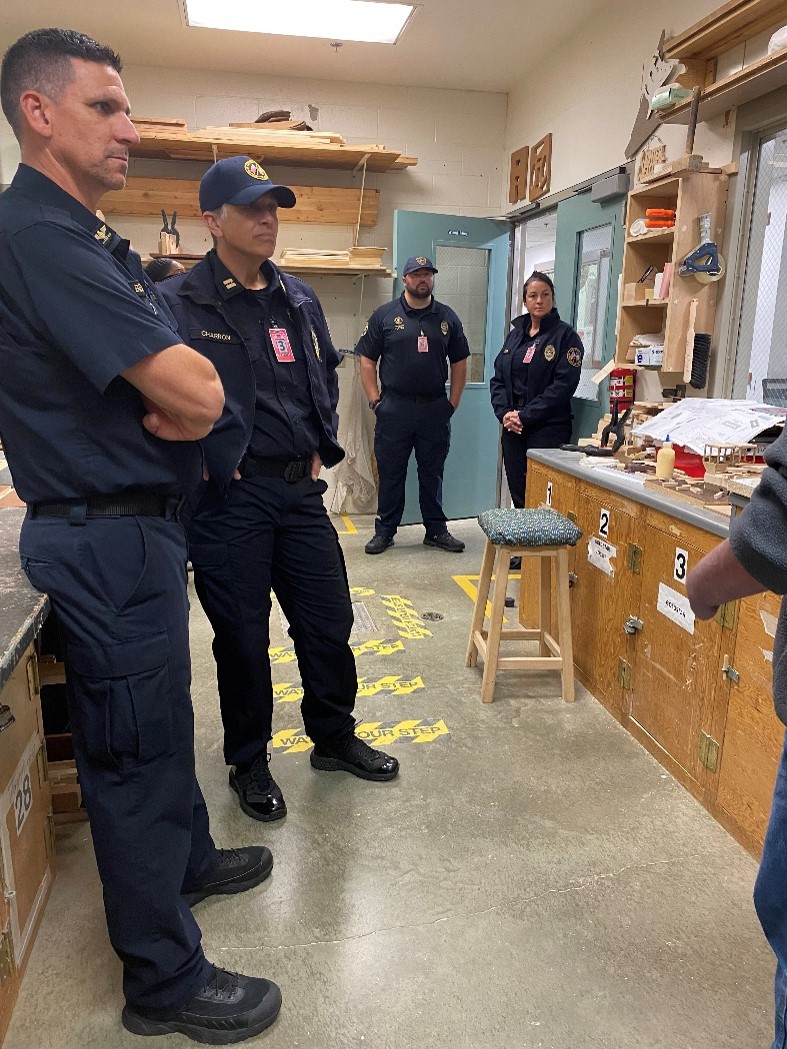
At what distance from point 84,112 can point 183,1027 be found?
167cm

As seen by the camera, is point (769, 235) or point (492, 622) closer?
point (492, 622)

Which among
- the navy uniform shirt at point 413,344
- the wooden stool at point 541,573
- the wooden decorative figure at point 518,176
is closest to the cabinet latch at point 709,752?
the wooden stool at point 541,573

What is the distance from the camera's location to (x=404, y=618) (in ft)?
12.3

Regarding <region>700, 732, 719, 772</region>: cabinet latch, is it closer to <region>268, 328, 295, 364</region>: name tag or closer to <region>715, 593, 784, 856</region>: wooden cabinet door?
<region>715, 593, 784, 856</region>: wooden cabinet door

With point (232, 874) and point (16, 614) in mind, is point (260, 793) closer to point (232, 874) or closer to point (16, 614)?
point (232, 874)

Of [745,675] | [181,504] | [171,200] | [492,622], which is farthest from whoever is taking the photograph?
[171,200]

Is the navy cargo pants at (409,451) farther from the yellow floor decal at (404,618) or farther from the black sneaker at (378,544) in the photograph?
the yellow floor decal at (404,618)

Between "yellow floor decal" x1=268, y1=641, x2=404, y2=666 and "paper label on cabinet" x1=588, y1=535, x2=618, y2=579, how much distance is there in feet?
3.21

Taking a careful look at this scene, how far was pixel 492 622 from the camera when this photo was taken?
285 centimetres

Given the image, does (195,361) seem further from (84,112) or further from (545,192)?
(545,192)

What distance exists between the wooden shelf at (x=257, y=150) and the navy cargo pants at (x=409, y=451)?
1655 millimetres

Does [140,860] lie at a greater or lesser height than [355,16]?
lesser

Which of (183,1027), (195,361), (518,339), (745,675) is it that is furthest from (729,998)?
(518,339)

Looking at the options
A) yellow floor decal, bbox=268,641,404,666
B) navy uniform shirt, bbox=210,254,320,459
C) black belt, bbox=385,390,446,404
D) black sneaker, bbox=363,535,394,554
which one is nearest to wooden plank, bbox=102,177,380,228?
black belt, bbox=385,390,446,404
